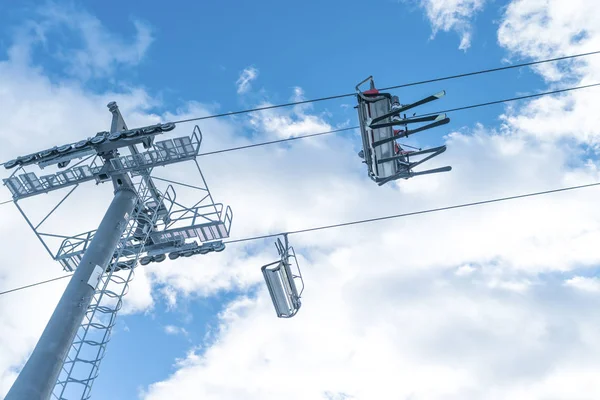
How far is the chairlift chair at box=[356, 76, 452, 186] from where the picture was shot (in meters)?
15.1

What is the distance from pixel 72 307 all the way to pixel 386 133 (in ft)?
32.9

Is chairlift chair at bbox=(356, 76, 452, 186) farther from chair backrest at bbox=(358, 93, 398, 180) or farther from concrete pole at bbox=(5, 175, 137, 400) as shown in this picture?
concrete pole at bbox=(5, 175, 137, 400)

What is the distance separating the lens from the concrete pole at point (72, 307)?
41.3 feet

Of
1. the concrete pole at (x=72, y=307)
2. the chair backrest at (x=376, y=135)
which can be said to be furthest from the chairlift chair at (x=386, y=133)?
the concrete pole at (x=72, y=307)

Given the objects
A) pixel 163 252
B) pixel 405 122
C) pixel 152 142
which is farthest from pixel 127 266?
pixel 405 122

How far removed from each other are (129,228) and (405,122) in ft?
30.7

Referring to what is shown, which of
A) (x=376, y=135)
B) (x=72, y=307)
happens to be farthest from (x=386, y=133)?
(x=72, y=307)

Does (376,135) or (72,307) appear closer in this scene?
(72,307)

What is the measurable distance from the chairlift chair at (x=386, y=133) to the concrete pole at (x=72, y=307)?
25.2ft

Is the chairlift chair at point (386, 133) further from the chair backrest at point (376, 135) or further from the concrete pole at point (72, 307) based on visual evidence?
the concrete pole at point (72, 307)

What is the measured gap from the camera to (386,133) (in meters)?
15.7

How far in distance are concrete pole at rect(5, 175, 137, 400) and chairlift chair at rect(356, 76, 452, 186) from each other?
7687 mm

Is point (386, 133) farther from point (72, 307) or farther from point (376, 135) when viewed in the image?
point (72, 307)

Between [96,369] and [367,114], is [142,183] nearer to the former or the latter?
[96,369]
